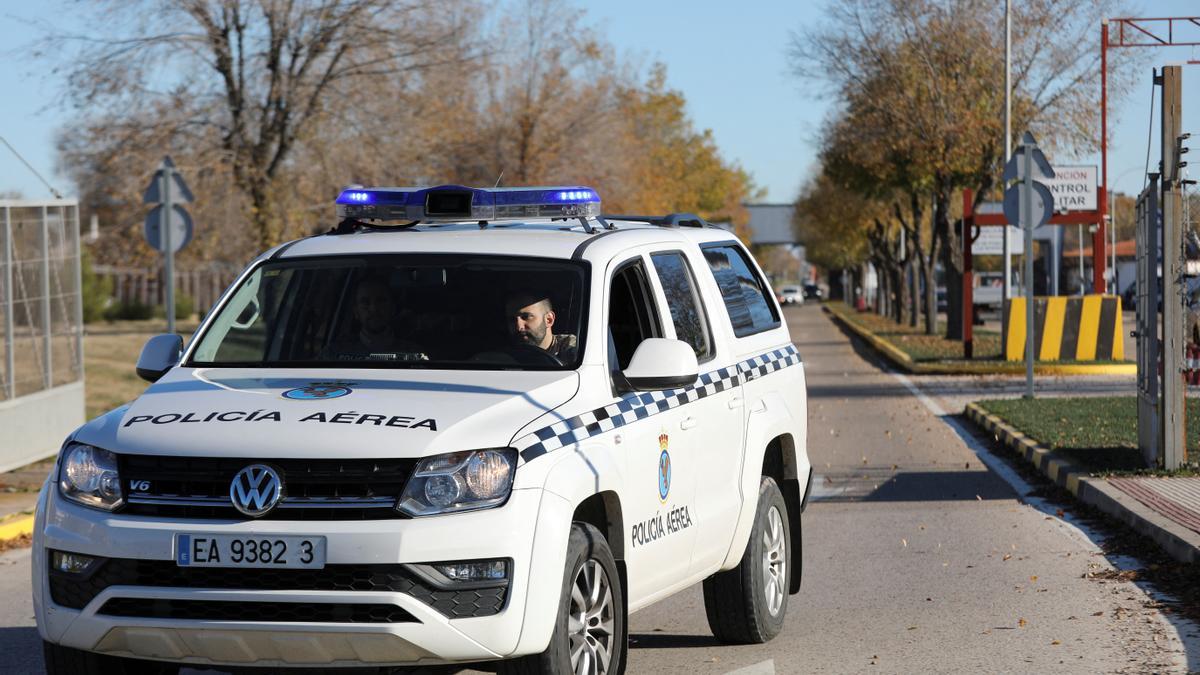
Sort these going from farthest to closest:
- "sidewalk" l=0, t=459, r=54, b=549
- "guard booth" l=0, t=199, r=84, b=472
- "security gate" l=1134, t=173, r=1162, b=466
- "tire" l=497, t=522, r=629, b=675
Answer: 1. "guard booth" l=0, t=199, r=84, b=472
2. "security gate" l=1134, t=173, r=1162, b=466
3. "sidewalk" l=0, t=459, r=54, b=549
4. "tire" l=497, t=522, r=629, b=675

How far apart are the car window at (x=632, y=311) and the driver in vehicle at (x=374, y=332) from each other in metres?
0.89

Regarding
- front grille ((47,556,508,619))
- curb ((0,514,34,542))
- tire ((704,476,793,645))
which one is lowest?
curb ((0,514,34,542))

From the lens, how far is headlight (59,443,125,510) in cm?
532

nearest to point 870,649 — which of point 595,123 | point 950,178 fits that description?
point 950,178

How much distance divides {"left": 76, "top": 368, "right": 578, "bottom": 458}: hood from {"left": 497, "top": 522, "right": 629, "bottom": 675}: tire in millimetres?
470

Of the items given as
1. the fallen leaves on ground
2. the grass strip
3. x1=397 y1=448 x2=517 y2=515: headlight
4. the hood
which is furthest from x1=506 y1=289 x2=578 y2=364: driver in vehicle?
the grass strip

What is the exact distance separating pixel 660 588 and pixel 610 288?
1164 mm

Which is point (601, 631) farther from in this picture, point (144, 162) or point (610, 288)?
point (144, 162)

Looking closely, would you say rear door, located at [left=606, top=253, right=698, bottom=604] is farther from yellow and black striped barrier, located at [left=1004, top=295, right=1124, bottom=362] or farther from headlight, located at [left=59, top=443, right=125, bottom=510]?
yellow and black striped barrier, located at [left=1004, top=295, right=1124, bottom=362]

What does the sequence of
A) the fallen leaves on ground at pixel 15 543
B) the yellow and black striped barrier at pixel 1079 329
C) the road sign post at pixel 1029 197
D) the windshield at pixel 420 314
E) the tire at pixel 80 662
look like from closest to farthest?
the tire at pixel 80 662
the windshield at pixel 420 314
the fallen leaves on ground at pixel 15 543
the road sign post at pixel 1029 197
the yellow and black striped barrier at pixel 1079 329

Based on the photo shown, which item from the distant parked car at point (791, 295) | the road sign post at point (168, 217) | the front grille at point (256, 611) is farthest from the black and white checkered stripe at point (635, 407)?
the distant parked car at point (791, 295)

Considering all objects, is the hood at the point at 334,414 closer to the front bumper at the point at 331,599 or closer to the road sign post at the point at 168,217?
the front bumper at the point at 331,599

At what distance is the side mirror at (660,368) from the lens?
5949 millimetres

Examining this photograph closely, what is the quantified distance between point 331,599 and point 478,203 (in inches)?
101
